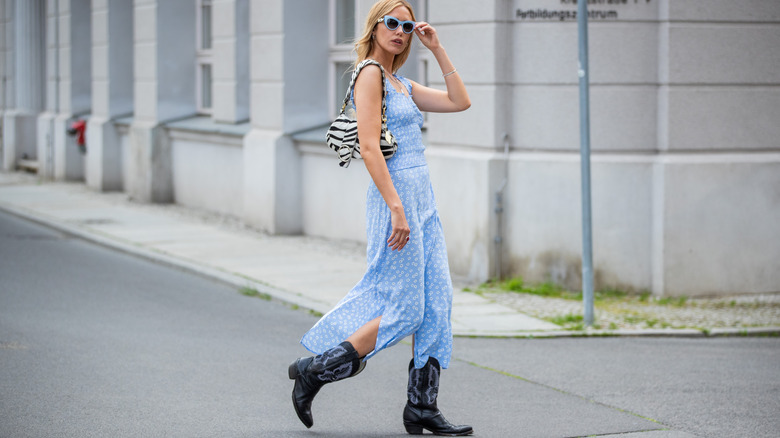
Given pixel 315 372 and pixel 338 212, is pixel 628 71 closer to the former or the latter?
pixel 338 212

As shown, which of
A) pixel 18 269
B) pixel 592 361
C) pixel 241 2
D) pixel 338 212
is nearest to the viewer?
pixel 592 361

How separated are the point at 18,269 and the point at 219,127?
5152mm

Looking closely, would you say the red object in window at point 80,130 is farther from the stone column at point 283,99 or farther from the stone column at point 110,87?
the stone column at point 283,99

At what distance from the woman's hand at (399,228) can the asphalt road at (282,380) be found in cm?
102

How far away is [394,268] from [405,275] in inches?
2.4

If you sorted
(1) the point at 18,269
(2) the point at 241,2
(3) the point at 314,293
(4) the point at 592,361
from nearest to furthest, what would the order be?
(4) the point at 592,361 < (3) the point at 314,293 < (1) the point at 18,269 < (2) the point at 241,2

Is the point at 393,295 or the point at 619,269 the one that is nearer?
the point at 393,295

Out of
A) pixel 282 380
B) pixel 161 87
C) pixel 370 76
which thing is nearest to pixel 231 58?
pixel 161 87

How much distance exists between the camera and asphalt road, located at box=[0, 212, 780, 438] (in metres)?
5.53

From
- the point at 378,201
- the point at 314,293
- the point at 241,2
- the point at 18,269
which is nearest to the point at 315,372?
the point at 378,201

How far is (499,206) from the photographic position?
9984mm

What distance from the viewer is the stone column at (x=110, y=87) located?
19.2m

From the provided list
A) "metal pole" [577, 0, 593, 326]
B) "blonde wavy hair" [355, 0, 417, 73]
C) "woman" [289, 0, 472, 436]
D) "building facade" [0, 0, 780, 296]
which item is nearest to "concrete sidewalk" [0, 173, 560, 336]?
"metal pole" [577, 0, 593, 326]

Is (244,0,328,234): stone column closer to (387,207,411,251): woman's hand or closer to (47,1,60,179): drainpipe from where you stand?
(387,207,411,251): woman's hand
